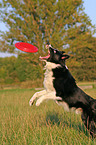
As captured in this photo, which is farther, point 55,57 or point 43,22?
point 43,22

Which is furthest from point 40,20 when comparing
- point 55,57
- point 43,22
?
point 55,57

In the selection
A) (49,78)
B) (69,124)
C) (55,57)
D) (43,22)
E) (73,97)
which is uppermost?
(43,22)

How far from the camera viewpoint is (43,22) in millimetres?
22234

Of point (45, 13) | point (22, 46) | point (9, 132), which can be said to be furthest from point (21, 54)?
point (9, 132)

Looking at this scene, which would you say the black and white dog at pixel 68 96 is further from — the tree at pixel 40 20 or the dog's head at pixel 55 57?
the tree at pixel 40 20

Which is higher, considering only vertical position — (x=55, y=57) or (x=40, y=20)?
(x=40, y=20)

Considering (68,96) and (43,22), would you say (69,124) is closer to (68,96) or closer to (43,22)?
(68,96)

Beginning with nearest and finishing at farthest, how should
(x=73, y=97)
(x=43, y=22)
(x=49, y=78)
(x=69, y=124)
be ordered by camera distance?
(x=73, y=97) → (x=49, y=78) → (x=69, y=124) → (x=43, y=22)

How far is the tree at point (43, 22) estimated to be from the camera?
2138cm

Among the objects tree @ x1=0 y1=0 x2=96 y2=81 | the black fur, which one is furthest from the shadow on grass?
tree @ x1=0 y1=0 x2=96 y2=81

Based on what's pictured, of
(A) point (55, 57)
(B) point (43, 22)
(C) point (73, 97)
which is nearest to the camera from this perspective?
(C) point (73, 97)

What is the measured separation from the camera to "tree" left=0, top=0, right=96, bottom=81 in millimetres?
21375

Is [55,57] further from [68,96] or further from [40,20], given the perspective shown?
[40,20]

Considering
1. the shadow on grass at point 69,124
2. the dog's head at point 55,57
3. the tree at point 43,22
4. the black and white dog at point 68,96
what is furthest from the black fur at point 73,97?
the tree at point 43,22
